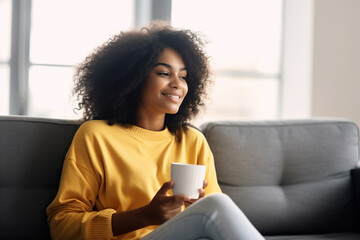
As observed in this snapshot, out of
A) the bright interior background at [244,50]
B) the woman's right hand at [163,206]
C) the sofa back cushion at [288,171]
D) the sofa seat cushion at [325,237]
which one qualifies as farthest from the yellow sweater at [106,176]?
the bright interior background at [244,50]

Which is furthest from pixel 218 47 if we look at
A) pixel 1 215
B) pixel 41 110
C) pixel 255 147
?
pixel 1 215

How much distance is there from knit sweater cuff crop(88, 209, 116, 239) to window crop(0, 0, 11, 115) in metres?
1.84

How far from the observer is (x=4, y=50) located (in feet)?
9.16

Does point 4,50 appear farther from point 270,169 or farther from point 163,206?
point 163,206

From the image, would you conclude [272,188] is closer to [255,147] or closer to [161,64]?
[255,147]

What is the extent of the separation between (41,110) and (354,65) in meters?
2.16

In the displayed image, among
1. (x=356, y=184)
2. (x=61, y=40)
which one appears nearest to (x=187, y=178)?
(x=356, y=184)

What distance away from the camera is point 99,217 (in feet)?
4.16

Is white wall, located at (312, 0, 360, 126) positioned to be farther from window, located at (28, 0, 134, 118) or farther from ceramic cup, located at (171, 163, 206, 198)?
ceramic cup, located at (171, 163, 206, 198)

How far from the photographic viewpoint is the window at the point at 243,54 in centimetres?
334

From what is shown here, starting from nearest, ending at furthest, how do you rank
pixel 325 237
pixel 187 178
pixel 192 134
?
Answer: pixel 187 178 < pixel 192 134 < pixel 325 237

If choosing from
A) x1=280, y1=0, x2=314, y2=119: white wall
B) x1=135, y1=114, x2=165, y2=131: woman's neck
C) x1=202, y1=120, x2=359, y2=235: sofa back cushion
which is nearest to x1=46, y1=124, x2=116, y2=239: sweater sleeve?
x1=135, y1=114, x2=165, y2=131: woman's neck

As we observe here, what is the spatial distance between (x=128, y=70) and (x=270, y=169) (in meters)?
0.76

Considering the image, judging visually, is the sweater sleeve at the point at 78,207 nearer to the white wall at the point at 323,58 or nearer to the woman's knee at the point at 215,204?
the woman's knee at the point at 215,204
